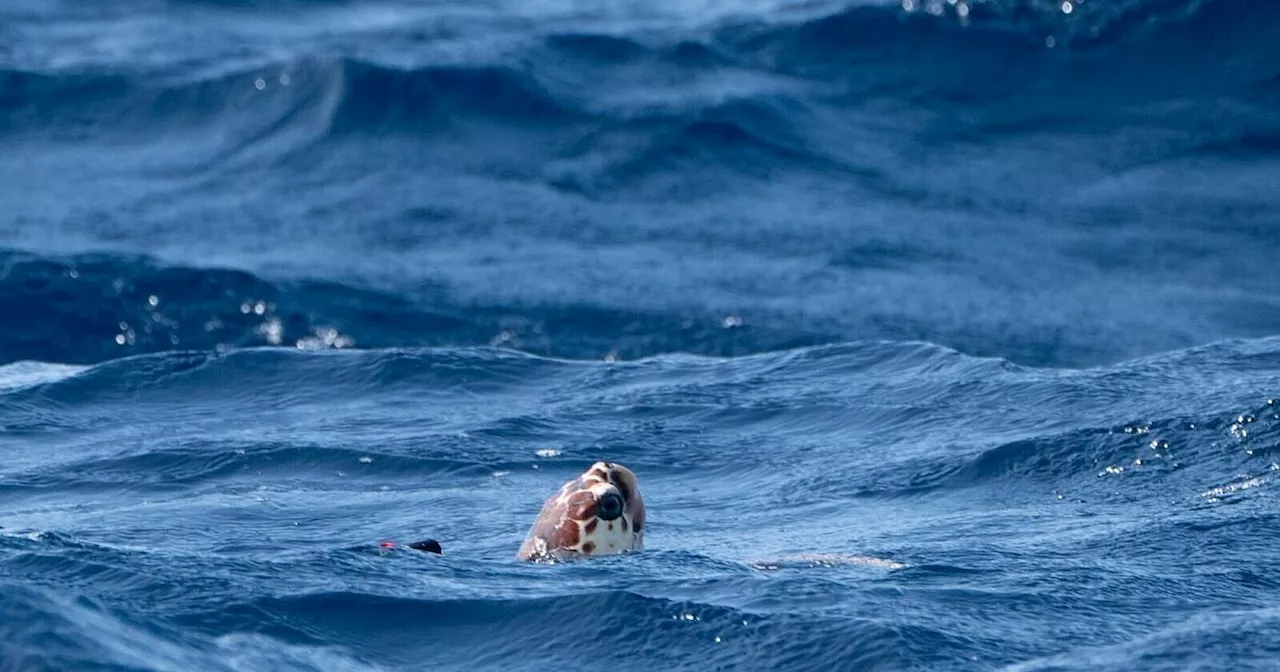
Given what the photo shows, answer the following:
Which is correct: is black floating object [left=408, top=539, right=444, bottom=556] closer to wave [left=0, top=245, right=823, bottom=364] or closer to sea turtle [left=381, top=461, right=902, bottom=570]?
sea turtle [left=381, top=461, right=902, bottom=570]

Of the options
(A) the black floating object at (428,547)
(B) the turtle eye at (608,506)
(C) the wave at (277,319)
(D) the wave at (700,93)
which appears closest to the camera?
(A) the black floating object at (428,547)

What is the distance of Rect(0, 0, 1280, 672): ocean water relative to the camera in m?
5.42

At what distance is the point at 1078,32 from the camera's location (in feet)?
64.7

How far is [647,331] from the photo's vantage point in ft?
47.5

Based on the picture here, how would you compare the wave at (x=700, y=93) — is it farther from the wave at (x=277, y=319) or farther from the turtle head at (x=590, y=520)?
the turtle head at (x=590, y=520)

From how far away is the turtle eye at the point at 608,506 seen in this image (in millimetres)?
6262

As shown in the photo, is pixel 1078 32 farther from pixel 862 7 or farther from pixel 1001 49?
pixel 862 7

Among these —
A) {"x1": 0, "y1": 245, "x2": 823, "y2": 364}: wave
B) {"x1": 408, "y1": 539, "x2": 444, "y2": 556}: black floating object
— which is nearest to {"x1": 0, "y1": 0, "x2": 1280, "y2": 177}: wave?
{"x1": 0, "y1": 245, "x2": 823, "y2": 364}: wave

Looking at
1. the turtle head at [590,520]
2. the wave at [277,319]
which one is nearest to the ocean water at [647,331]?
the wave at [277,319]

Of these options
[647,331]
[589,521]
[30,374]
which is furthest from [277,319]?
[589,521]

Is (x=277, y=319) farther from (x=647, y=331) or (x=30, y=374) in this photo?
(x=30, y=374)

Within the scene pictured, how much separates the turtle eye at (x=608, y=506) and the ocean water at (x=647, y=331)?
0.31 meters

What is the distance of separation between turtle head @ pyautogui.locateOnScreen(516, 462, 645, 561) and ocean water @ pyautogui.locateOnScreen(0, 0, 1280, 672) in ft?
0.88

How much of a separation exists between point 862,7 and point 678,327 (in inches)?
268
